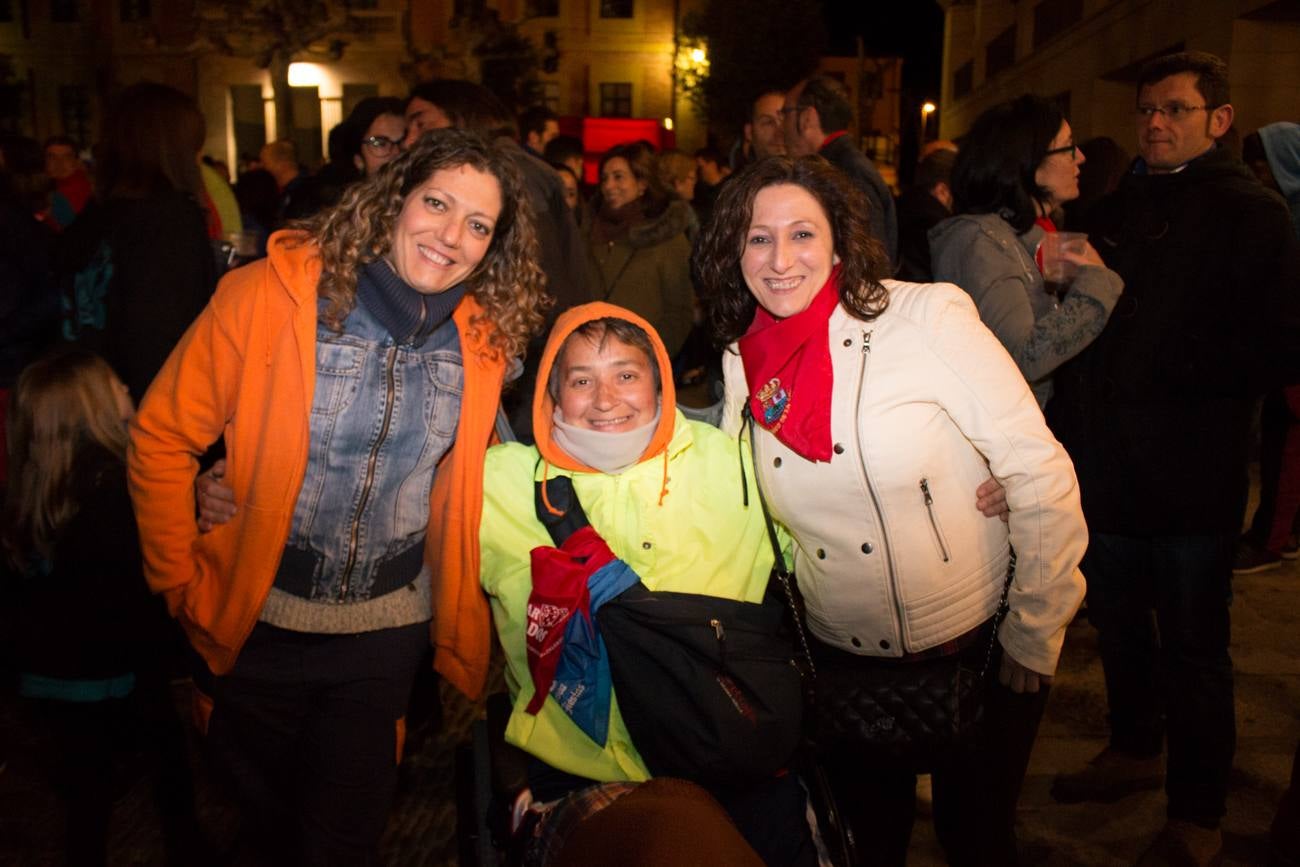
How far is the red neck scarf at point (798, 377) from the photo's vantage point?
2.21 metres

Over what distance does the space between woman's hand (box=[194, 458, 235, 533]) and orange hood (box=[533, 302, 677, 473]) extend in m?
0.79

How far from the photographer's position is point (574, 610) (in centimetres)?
222

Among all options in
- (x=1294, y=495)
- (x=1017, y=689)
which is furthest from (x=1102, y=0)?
(x=1017, y=689)

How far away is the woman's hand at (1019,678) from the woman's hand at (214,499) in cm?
197

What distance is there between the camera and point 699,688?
2119 mm

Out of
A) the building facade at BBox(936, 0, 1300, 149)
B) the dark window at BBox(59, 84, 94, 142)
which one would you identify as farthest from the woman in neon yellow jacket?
the dark window at BBox(59, 84, 94, 142)

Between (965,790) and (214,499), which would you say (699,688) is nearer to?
(965,790)

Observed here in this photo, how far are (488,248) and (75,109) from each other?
43087mm

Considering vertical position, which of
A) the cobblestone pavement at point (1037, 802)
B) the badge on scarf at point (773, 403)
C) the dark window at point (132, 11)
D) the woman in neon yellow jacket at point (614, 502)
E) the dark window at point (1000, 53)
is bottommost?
the cobblestone pavement at point (1037, 802)

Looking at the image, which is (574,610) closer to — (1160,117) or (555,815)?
(555,815)

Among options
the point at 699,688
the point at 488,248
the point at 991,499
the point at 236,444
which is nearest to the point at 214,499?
the point at 236,444

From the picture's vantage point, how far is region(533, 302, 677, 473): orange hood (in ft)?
8.10

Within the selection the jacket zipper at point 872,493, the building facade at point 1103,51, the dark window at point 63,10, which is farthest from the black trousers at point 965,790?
the dark window at point 63,10

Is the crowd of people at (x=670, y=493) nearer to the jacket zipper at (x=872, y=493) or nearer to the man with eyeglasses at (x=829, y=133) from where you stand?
the jacket zipper at (x=872, y=493)
